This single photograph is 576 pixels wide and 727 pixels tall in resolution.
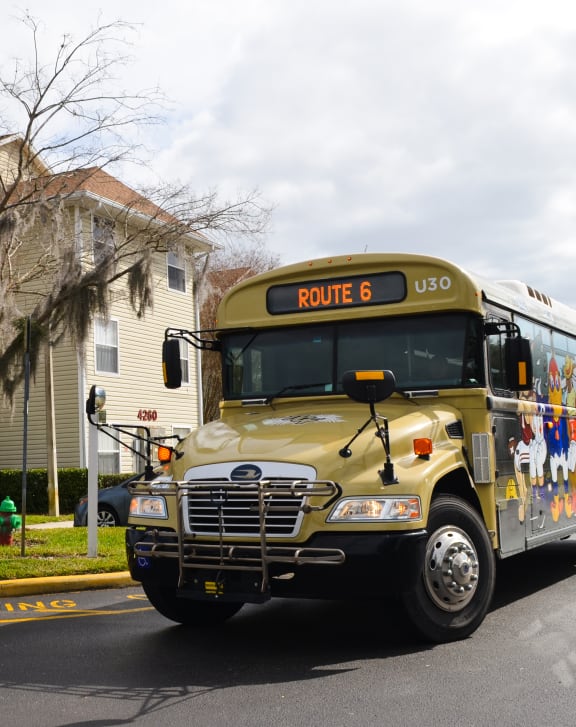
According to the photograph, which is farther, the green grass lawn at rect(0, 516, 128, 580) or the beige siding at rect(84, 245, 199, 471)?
the beige siding at rect(84, 245, 199, 471)

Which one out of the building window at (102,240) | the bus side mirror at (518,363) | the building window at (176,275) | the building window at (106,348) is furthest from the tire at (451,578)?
the building window at (176,275)

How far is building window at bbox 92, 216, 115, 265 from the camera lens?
16281 millimetres

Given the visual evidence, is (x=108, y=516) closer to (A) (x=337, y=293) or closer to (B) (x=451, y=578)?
(A) (x=337, y=293)

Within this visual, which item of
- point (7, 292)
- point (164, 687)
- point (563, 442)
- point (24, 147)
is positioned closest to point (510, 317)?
point (563, 442)

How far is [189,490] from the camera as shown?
6078 millimetres

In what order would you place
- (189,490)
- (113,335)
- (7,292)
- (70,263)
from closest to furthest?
(189,490) < (7,292) < (70,263) < (113,335)

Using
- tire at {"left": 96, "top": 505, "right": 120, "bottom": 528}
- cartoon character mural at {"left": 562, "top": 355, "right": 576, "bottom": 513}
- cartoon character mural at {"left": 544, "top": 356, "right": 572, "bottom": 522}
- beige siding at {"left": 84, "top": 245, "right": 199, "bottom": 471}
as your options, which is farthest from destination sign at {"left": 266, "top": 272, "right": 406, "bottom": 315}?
beige siding at {"left": 84, "top": 245, "right": 199, "bottom": 471}

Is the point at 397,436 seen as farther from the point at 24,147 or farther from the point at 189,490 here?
the point at 24,147

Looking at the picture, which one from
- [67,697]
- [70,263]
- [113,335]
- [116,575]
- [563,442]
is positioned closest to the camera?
[67,697]

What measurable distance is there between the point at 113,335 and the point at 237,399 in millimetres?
17223

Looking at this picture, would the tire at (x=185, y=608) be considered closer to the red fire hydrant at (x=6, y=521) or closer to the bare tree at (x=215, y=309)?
the red fire hydrant at (x=6, y=521)

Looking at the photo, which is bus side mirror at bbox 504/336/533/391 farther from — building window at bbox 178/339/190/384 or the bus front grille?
building window at bbox 178/339/190/384

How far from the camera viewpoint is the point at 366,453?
19.5 feet

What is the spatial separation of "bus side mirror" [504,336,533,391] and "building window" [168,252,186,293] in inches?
799
